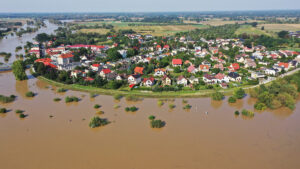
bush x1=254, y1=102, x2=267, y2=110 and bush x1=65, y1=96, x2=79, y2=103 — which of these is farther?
bush x1=65, y1=96, x2=79, y2=103

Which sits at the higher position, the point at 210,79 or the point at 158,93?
A: the point at 210,79

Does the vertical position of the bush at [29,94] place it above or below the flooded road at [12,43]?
below

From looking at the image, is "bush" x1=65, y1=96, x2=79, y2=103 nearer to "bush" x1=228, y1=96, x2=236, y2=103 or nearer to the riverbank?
the riverbank

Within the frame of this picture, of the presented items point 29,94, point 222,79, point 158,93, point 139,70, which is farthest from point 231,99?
point 29,94

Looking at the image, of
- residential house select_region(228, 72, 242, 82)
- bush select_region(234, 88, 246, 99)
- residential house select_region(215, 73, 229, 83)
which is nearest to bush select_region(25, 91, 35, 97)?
residential house select_region(215, 73, 229, 83)

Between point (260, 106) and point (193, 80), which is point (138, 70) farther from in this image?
point (260, 106)

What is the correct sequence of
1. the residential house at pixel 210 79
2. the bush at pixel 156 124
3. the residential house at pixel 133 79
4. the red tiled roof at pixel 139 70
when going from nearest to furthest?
the bush at pixel 156 124 < the residential house at pixel 133 79 < the residential house at pixel 210 79 < the red tiled roof at pixel 139 70

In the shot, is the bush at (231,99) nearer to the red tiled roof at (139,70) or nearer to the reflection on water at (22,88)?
the red tiled roof at (139,70)

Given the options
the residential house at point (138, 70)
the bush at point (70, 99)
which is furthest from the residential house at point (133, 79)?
the bush at point (70, 99)

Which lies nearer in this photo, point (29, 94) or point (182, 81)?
point (29, 94)
